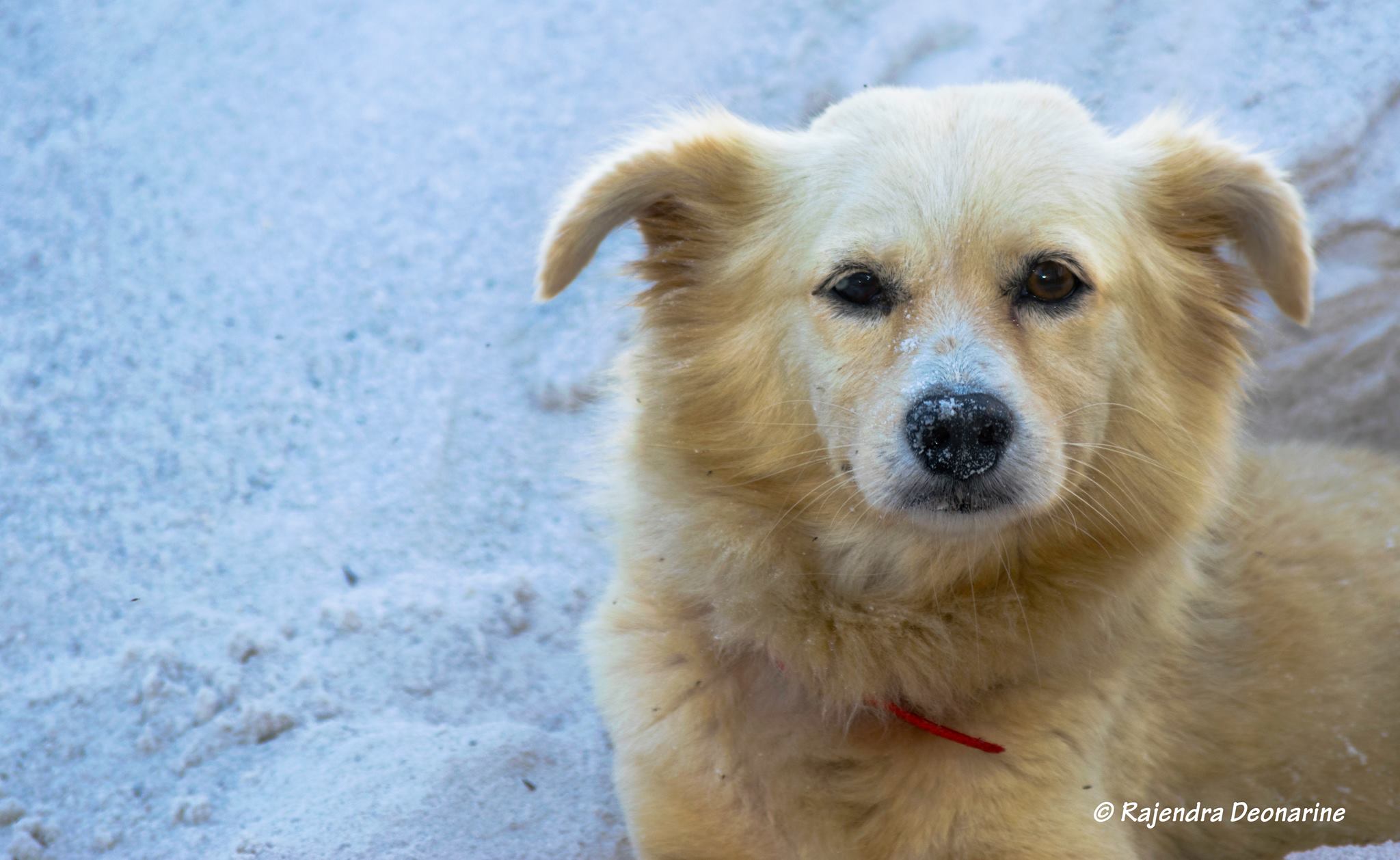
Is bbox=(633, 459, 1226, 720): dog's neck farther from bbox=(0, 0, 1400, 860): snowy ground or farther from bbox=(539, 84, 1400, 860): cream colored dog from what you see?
bbox=(0, 0, 1400, 860): snowy ground

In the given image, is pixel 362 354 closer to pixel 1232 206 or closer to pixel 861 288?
pixel 861 288

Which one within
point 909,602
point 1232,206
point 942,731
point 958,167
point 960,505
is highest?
Answer: point 958,167

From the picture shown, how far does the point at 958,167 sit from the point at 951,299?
29 cm

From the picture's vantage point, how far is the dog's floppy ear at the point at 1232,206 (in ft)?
9.17

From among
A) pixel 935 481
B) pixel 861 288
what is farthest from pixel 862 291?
pixel 935 481

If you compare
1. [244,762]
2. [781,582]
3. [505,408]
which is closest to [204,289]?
[505,408]

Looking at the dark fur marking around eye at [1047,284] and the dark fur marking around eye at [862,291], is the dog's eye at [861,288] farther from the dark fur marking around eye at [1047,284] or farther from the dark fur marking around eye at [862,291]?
the dark fur marking around eye at [1047,284]

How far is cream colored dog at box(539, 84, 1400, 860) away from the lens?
8.08 ft

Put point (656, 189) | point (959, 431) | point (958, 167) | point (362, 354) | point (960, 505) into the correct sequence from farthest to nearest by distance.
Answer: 1. point (362, 354)
2. point (656, 189)
3. point (958, 167)
4. point (960, 505)
5. point (959, 431)

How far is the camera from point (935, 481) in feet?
7.67

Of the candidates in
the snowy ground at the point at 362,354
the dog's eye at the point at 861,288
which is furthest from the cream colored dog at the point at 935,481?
the snowy ground at the point at 362,354

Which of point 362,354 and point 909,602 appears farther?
point 362,354

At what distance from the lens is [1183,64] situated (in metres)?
4.41

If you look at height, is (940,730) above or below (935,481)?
below
